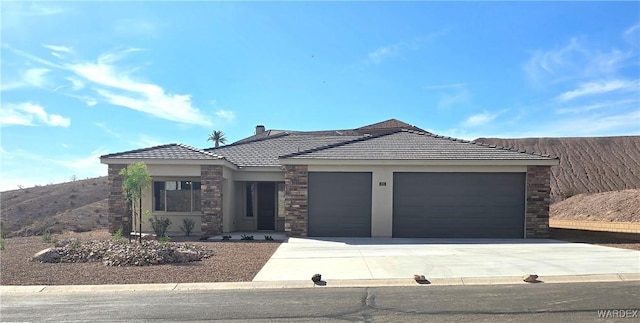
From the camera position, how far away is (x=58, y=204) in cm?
3638

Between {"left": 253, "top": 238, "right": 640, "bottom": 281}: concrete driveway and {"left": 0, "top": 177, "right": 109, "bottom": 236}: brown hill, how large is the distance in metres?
19.9

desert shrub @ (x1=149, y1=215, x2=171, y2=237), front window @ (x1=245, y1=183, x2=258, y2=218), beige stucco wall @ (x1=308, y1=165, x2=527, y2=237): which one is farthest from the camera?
front window @ (x1=245, y1=183, x2=258, y2=218)

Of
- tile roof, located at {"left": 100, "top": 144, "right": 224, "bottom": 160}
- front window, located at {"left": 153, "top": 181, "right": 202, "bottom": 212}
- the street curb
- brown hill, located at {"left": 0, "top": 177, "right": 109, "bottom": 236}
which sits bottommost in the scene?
brown hill, located at {"left": 0, "top": 177, "right": 109, "bottom": 236}

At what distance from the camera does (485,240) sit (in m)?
15.6

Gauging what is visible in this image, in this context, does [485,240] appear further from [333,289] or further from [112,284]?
[112,284]

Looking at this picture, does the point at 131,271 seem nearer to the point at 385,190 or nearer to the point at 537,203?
the point at 385,190

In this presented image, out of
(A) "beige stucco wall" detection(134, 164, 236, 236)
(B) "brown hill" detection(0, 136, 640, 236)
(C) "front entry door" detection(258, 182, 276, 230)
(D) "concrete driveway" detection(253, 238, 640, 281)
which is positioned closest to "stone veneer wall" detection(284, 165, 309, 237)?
(D) "concrete driveway" detection(253, 238, 640, 281)

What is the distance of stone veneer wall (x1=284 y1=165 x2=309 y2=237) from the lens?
1653cm

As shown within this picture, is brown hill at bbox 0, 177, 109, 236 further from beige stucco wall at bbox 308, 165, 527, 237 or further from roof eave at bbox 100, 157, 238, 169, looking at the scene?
beige stucco wall at bbox 308, 165, 527, 237

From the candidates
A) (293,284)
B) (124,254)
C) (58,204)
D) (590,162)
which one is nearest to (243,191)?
(124,254)

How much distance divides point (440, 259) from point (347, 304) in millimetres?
4901

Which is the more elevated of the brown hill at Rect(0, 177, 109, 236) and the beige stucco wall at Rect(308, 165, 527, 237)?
the beige stucco wall at Rect(308, 165, 527, 237)

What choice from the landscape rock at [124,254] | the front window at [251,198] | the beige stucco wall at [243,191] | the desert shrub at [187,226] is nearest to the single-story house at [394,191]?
the desert shrub at [187,226]

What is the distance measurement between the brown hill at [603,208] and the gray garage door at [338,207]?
53.0ft
